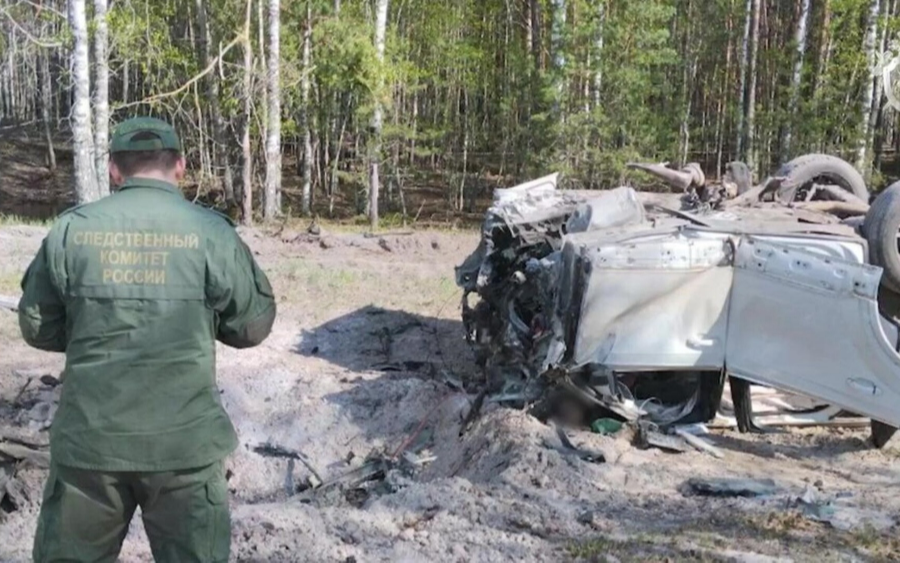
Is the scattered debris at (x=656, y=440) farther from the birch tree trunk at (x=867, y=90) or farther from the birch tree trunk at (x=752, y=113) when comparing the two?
the birch tree trunk at (x=752, y=113)

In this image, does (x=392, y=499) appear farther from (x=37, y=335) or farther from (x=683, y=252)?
(x=37, y=335)

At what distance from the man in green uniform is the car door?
4.03 m

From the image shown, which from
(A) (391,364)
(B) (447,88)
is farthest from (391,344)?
(B) (447,88)

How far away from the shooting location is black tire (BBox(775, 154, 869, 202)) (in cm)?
835

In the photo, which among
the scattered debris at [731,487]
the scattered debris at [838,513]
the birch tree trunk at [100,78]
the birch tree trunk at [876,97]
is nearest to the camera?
the scattered debris at [838,513]

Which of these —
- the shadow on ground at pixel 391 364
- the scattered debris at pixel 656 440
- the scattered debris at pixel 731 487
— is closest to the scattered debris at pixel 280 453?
the shadow on ground at pixel 391 364

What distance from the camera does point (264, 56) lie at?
22.3 metres

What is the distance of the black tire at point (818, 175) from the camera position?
8352mm

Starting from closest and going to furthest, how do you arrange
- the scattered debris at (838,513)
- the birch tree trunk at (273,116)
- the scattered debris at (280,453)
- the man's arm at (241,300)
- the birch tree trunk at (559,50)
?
the man's arm at (241,300)
the scattered debris at (838,513)
the scattered debris at (280,453)
the birch tree trunk at (273,116)
the birch tree trunk at (559,50)

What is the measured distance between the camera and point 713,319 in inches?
244

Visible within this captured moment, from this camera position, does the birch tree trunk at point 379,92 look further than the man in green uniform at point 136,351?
Yes

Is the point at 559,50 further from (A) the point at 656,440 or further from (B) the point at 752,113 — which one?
(A) the point at 656,440

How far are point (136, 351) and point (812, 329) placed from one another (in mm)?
4404

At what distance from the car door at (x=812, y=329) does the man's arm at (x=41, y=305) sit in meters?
4.39
